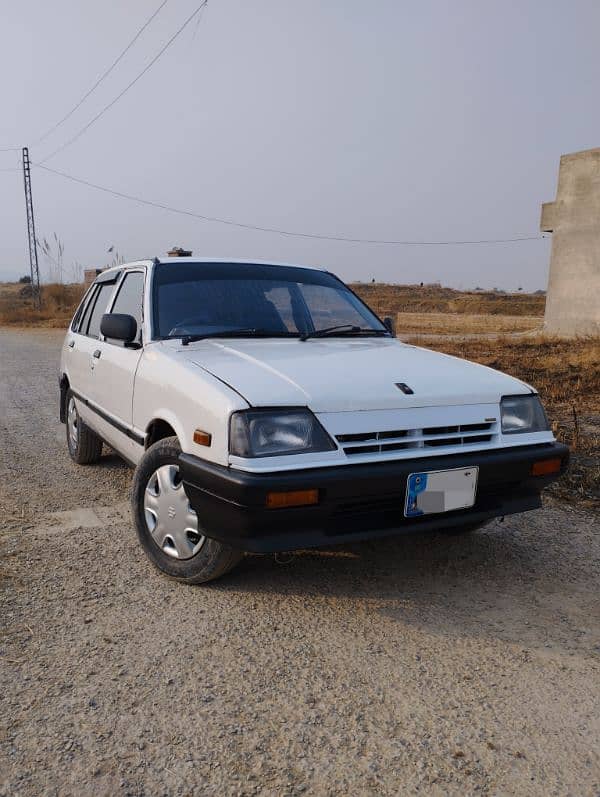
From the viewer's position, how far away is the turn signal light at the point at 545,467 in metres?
3.05

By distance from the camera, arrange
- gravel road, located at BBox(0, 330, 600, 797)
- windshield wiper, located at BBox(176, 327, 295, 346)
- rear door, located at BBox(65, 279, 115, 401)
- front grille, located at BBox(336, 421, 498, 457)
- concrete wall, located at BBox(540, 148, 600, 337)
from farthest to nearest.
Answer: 1. concrete wall, located at BBox(540, 148, 600, 337)
2. rear door, located at BBox(65, 279, 115, 401)
3. windshield wiper, located at BBox(176, 327, 295, 346)
4. front grille, located at BBox(336, 421, 498, 457)
5. gravel road, located at BBox(0, 330, 600, 797)

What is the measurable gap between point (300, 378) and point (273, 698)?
1.25 meters

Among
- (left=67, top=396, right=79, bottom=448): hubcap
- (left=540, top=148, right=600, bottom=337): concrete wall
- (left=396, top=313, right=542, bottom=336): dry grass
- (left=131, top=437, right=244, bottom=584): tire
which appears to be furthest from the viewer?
(left=396, top=313, right=542, bottom=336): dry grass

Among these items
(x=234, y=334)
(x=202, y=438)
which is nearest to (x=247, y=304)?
(x=234, y=334)

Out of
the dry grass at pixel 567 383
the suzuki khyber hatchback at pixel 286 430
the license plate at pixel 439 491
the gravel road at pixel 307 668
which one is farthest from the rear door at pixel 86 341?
the dry grass at pixel 567 383

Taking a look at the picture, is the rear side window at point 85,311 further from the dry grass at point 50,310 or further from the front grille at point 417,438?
the dry grass at point 50,310

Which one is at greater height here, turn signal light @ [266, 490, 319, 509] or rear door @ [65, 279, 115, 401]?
rear door @ [65, 279, 115, 401]

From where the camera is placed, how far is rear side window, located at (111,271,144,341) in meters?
3.86

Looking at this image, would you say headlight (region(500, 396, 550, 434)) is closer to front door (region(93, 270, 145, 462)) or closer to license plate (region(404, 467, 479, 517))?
license plate (region(404, 467, 479, 517))

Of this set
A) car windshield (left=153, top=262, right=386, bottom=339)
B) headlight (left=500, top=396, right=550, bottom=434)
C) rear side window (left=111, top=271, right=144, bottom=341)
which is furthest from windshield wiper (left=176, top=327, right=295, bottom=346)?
headlight (left=500, top=396, right=550, bottom=434)

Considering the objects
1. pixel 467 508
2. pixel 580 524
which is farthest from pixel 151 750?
pixel 580 524

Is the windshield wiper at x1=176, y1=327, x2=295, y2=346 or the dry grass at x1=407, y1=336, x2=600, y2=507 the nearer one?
the windshield wiper at x1=176, y1=327, x2=295, y2=346

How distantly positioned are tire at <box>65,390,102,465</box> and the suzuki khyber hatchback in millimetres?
1083

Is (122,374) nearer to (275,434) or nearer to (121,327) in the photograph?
(121,327)
